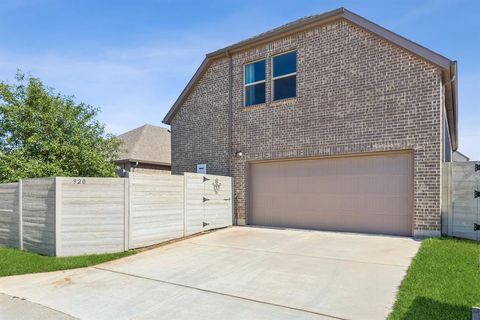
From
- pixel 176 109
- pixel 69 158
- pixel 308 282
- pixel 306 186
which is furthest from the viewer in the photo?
pixel 176 109

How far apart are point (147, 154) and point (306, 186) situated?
44.4 feet

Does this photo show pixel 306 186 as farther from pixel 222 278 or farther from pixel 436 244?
pixel 222 278

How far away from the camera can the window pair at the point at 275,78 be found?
11953 millimetres

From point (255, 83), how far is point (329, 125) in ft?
12.0

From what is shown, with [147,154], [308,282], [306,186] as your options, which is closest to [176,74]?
[306,186]

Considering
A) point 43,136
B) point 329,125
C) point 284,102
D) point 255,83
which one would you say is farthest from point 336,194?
point 43,136

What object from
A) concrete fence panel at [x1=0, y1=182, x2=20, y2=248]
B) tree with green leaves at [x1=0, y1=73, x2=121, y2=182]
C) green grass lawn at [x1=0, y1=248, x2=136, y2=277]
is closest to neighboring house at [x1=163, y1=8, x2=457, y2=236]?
tree with green leaves at [x1=0, y1=73, x2=121, y2=182]

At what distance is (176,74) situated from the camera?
46.9 ft

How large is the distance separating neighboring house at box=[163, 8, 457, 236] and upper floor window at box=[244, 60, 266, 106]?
4 centimetres

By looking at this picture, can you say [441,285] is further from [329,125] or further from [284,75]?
[284,75]

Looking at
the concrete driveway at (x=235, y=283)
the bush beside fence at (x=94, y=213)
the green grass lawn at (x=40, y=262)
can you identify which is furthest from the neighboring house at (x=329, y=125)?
the green grass lawn at (x=40, y=262)

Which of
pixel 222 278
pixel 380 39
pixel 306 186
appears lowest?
pixel 222 278

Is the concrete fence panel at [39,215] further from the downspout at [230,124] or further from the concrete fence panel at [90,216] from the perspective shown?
the downspout at [230,124]

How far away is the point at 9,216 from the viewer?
9961 mm
